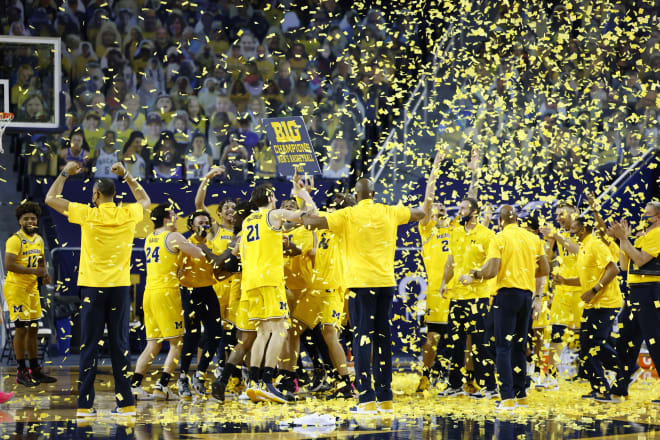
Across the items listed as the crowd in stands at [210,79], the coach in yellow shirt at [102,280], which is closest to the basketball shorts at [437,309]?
the coach in yellow shirt at [102,280]

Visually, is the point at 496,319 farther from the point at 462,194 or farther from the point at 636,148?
the point at 636,148

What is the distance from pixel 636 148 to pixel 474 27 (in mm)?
4425

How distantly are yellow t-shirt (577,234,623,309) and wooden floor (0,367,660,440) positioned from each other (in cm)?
124

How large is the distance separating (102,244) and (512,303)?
14.9 ft

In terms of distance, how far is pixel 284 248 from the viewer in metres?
10.8

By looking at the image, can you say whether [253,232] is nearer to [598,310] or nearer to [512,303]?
[512,303]

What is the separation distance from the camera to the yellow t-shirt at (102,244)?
8727 millimetres

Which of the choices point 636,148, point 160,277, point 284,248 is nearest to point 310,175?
point 284,248

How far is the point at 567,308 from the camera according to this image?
39.1 ft

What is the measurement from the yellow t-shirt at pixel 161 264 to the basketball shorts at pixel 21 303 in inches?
102

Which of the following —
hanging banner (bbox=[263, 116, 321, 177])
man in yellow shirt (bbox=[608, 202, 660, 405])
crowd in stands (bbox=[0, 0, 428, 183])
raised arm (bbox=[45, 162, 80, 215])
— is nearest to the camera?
raised arm (bbox=[45, 162, 80, 215])

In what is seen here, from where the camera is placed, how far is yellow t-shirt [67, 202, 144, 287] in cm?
873

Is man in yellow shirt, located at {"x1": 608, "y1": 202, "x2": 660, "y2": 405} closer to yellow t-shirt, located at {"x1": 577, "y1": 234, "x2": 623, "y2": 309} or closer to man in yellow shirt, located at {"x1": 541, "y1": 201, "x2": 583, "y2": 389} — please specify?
yellow t-shirt, located at {"x1": 577, "y1": 234, "x2": 623, "y2": 309}

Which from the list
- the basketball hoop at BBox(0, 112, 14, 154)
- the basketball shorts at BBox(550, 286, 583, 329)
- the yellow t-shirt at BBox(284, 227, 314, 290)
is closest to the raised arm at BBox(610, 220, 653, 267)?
the basketball shorts at BBox(550, 286, 583, 329)
